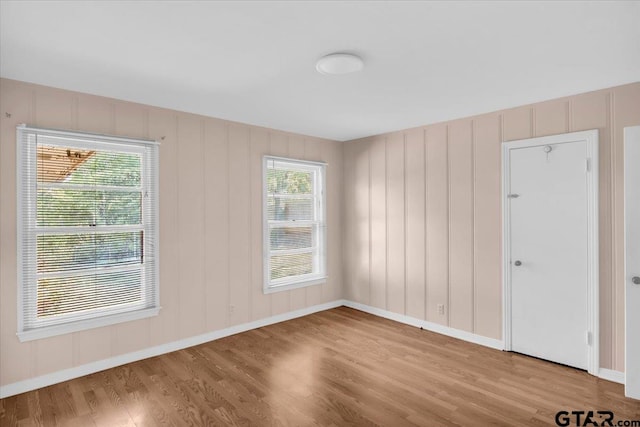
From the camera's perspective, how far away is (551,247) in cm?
343

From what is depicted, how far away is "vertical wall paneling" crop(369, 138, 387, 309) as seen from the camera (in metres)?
4.93

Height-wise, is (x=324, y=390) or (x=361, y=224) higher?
(x=361, y=224)

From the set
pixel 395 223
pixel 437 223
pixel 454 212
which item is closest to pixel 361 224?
pixel 395 223

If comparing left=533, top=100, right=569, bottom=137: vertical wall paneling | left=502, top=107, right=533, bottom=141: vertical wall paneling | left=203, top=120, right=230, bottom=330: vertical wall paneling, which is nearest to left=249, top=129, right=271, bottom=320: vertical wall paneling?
left=203, top=120, right=230, bottom=330: vertical wall paneling

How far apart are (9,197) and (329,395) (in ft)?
9.94

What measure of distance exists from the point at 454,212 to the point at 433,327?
1437 mm

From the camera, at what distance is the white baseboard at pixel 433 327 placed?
385 centimetres

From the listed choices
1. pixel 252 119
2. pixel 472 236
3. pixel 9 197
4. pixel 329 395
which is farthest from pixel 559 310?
pixel 9 197

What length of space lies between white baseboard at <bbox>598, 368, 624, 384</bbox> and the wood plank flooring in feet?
0.22

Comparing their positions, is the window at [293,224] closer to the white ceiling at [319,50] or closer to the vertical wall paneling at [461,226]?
the white ceiling at [319,50]

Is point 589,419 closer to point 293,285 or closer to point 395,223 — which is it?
point 395,223

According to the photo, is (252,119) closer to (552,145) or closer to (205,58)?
(205,58)

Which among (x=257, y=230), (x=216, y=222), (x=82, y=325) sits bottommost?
(x=82, y=325)

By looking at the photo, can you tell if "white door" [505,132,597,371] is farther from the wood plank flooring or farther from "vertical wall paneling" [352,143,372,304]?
"vertical wall paneling" [352,143,372,304]
